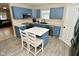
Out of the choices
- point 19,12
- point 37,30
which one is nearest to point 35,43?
point 37,30

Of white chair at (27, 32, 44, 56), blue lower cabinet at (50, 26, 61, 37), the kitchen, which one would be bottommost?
white chair at (27, 32, 44, 56)

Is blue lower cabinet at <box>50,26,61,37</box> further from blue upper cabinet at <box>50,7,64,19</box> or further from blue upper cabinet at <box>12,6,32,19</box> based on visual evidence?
blue upper cabinet at <box>12,6,32,19</box>

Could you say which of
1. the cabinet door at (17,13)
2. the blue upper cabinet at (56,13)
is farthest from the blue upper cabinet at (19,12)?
the blue upper cabinet at (56,13)

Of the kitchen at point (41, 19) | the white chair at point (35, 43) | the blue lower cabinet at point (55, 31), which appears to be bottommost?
the white chair at point (35, 43)

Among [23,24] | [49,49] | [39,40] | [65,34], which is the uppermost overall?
[23,24]

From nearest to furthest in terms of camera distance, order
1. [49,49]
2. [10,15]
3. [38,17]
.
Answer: [10,15] → [38,17] → [49,49]

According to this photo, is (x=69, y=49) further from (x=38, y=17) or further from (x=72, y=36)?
(x=38, y=17)

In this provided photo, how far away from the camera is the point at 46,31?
821 millimetres

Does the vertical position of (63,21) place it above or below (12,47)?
above

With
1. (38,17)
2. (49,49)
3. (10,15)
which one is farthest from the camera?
(49,49)

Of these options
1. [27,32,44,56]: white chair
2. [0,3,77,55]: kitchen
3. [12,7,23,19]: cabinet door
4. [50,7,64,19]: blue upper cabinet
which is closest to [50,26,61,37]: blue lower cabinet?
[0,3,77,55]: kitchen

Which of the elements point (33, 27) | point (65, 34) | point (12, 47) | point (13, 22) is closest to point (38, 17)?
point (33, 27)

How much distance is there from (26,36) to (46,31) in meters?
0.27

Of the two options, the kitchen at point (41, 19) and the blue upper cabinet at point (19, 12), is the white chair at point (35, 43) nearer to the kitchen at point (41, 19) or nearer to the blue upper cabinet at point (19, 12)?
the kitchen at point (41, 19)
